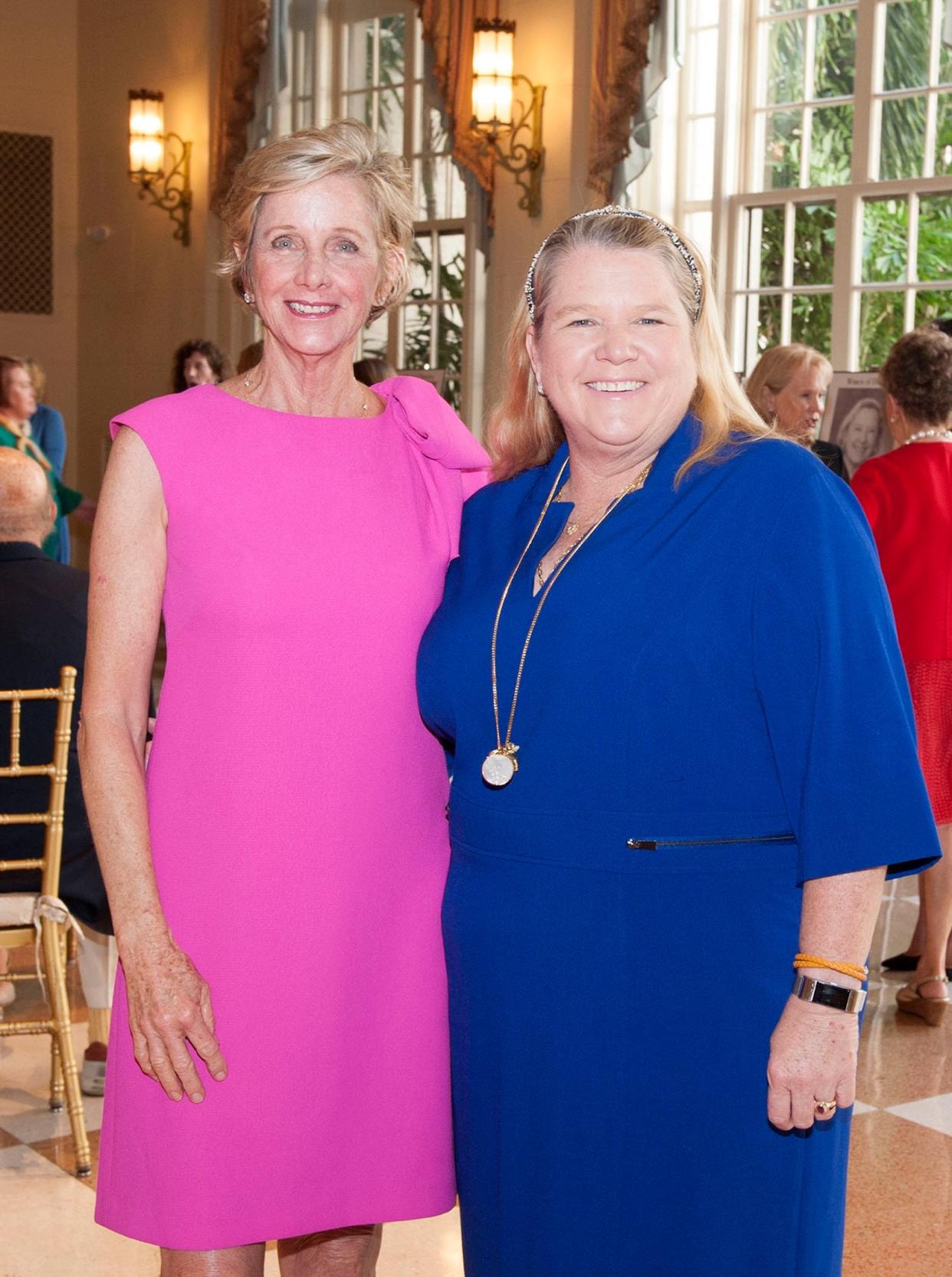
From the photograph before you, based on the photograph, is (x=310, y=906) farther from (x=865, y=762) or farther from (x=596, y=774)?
(x=865, y=762)

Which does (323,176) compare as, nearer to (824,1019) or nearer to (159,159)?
(824,1019)

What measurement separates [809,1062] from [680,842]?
0.90 feet

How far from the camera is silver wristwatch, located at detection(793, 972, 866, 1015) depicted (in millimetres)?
1730

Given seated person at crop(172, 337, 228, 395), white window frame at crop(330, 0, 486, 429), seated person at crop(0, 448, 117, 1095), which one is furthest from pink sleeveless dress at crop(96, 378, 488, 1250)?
white window frame at crop(330, 0, 486, 429)

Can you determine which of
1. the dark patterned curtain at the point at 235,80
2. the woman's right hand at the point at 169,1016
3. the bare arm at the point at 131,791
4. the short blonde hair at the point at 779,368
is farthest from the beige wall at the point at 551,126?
the woman's right hand at the point at 169,1016

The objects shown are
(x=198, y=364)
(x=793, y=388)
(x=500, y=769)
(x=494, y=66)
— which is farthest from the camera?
(x=494, y=66)

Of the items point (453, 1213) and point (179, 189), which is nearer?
point (453, 1213)

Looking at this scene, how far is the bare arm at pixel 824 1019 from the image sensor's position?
1.74 metres

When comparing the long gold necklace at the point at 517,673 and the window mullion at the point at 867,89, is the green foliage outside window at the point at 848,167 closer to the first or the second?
the window mullion at the point at 867,89

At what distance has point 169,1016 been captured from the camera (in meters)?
1.93

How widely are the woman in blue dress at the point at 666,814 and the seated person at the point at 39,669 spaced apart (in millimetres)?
1878

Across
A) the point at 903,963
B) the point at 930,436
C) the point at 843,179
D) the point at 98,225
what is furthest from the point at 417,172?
the point at 903,963

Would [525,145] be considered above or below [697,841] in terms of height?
above

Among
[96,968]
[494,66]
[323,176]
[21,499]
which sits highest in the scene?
[494,66]
